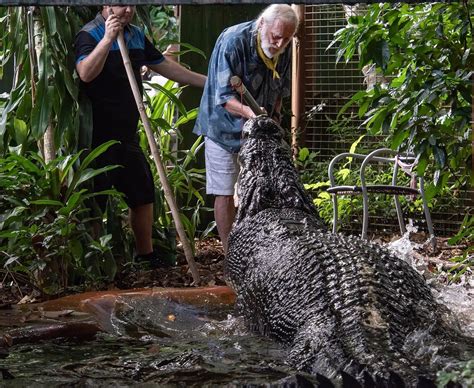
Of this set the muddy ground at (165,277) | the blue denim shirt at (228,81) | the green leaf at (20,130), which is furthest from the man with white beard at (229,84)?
the green leaf at (20,130)

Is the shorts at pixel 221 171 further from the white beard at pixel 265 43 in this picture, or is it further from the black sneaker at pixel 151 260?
the white beard at pixel 265 43

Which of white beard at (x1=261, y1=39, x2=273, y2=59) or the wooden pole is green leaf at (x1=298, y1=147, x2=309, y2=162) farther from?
white beard at (x1=261, y1=39, x2=273, y2=59)

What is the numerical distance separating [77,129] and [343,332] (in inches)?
134

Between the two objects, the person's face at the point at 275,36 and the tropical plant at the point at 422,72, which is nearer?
the tropical plant at the point at 422,72

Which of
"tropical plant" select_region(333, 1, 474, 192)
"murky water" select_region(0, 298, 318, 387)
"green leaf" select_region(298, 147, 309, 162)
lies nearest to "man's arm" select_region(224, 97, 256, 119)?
"tropical plant" select_region(333, 1, 474, 192)

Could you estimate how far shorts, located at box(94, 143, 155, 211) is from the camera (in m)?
6.17

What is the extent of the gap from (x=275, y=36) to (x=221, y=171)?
3.21 feet

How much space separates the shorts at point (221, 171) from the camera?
6141 mm

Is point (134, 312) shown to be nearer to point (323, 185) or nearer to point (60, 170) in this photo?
point (60, 170)

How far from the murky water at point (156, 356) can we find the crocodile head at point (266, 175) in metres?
0.65

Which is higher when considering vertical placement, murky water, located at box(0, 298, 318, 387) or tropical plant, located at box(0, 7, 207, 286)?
A: tropical plant, located at box(0, 7, 207, 286)

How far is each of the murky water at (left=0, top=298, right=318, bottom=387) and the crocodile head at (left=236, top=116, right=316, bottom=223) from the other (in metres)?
0.65

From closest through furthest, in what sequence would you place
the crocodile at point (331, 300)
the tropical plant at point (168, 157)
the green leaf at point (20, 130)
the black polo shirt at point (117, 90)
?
the crocodile at point (331, 300)
the green leaf at point (20, 130)
the black polo shirt at point (117, 90)
the tropical plant at point (168, 157)

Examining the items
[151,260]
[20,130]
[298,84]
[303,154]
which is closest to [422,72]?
[151,260]
